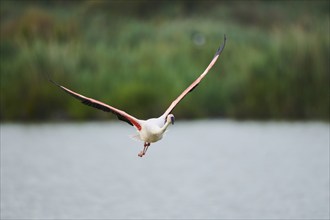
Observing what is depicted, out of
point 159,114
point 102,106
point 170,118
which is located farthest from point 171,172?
point 102,106

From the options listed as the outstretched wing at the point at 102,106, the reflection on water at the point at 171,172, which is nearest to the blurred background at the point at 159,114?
the reflection on water at the point at 171,172

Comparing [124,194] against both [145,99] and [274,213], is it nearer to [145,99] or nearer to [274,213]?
[274,213]

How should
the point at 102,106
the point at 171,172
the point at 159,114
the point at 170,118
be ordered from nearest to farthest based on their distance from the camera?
the point at 102,106
the point at 170,118
the point at 171,172
the point at 159,114

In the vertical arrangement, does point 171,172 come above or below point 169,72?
above

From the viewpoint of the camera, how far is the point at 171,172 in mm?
25250

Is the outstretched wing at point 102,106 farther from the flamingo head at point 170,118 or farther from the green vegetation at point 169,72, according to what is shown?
the green vegetation at point 169,72

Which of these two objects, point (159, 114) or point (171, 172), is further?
point (159, 114)

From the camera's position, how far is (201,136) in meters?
31.1

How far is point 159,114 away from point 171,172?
7299 mm

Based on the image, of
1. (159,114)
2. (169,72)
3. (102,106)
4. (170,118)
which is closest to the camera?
(102,106)

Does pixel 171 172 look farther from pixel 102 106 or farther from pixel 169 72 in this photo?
pixel 169 72

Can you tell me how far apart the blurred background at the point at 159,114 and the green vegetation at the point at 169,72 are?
4cm

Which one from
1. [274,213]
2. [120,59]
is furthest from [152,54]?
[274,213]

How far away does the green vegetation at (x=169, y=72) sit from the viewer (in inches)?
1292
